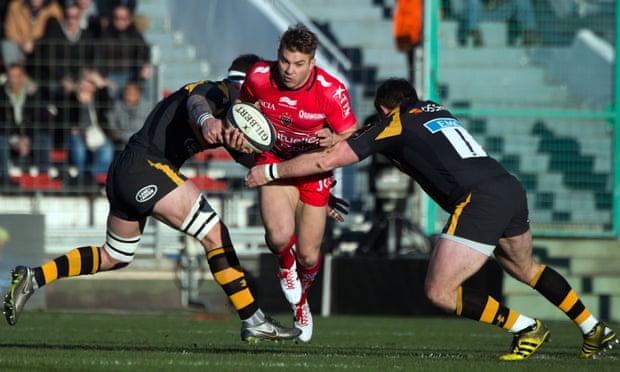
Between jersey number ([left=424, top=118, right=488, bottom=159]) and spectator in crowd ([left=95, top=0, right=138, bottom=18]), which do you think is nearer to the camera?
jersey number ([left=424, top=118, right=488, bottom=159])

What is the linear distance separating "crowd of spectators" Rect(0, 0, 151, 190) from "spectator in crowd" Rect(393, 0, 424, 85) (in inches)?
134

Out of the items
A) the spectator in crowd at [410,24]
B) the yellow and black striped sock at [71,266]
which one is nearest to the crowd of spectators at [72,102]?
the spectator in crowd at [410,24]

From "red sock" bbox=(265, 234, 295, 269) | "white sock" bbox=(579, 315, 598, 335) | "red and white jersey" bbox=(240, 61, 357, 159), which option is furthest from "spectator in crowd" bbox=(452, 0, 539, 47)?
"white sock" bbox=(579, 315, 598, 335)

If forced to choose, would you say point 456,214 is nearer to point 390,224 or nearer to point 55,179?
point 390,224

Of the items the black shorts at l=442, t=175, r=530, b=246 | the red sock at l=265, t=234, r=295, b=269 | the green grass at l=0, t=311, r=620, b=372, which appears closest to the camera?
the green grass at l=0, t=311, r=620, b=372

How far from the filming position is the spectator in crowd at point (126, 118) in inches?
672

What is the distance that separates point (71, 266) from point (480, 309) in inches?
117

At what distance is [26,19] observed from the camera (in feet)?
62.2

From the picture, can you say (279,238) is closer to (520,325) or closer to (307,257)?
(307,257)

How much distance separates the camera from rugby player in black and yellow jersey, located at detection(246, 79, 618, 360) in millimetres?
8125

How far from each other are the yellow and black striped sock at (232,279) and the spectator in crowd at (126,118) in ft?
27.6

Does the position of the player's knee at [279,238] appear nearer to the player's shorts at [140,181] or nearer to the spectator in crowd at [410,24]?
the player's shorts at [140,181]

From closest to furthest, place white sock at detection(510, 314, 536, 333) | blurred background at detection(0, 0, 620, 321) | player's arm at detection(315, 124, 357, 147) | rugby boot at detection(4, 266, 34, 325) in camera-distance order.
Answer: white sock at detection(510, 314, 536, 333) → rugby boot at detection(4, 266, 34, 325) → player's arm at detection(315, 124, 357, 147) → blurred background at detection(0, 0, 620, 321)

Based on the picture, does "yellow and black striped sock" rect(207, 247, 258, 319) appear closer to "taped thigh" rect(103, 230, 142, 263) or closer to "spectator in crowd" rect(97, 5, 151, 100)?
"taped thigh" rect(103, 230, 142, 263)
